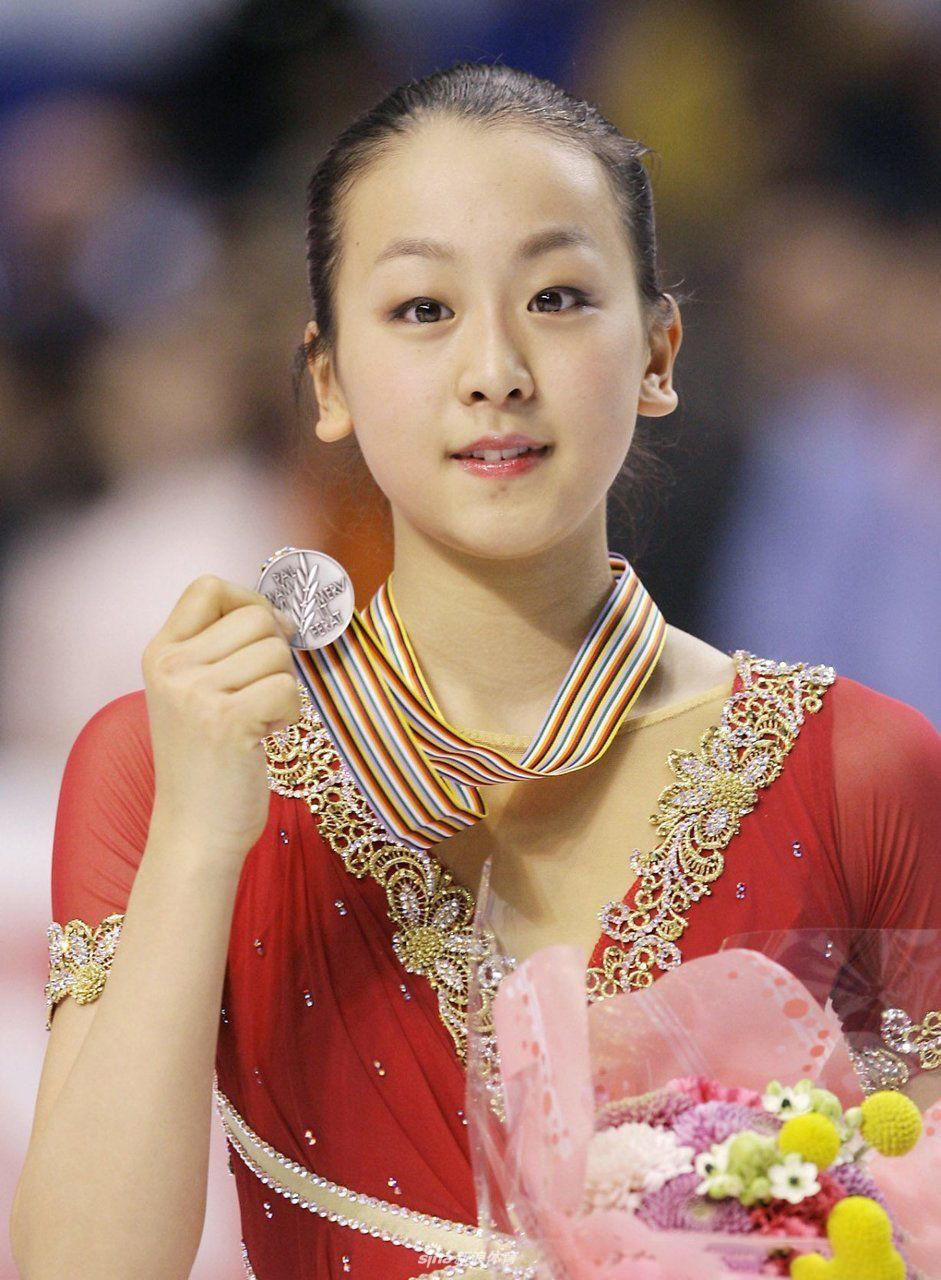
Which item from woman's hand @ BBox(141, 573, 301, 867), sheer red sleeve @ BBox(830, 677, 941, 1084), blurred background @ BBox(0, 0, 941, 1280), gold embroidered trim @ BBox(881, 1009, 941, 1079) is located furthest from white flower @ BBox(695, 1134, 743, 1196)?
blurred background @ BBox(0, 0, 941, 1280)

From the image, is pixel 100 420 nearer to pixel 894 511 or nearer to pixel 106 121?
pixel 106 121

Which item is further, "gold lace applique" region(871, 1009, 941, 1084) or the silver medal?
the silver medal

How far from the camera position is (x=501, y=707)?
1.50 meters

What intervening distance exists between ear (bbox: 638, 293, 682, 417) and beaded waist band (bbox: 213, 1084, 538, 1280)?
2.25 feet

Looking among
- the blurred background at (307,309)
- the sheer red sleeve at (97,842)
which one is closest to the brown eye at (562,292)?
the sheer red sleeve at (97,842)

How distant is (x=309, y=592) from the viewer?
128 cm

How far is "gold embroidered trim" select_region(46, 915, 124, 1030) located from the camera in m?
1.34

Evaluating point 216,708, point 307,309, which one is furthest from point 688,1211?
point 307,309

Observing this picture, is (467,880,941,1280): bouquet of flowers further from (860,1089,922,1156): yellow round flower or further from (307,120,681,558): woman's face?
(307,120,681,558): woman's face

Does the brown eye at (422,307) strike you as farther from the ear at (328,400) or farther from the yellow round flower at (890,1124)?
the yellow round flower at (890,1124)

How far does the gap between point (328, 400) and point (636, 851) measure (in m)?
0.47

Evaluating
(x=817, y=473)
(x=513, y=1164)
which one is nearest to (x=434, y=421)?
(x=513, y=1164)

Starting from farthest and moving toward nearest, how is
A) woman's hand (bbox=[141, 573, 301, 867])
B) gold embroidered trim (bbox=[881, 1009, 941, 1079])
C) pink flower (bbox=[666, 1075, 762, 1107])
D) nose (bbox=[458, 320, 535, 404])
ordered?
nose (bbox=[458, 320, 535, 404]) → woman's hand (bbox=[141, 573, 301, 867]) → gold embroidered trim (bbox=[881, 1009, 941, 1079]) → pink flower (bbox=[666, 1075, 762, 1107])

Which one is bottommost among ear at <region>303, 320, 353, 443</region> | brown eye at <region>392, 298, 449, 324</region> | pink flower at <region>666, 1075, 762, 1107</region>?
pink flower at <region>666, 1075, 762, 1107</region>
